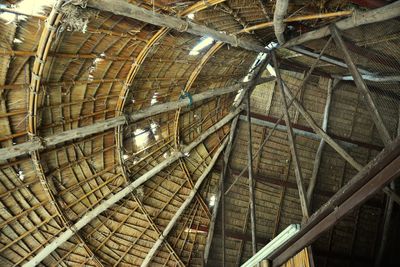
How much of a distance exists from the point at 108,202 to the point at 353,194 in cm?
535

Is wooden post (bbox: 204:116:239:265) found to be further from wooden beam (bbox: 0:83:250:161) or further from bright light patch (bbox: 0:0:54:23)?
bright light patch (bbox: 0:0:54:23)

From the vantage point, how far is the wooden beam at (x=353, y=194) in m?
4.03

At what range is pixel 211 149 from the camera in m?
9.55

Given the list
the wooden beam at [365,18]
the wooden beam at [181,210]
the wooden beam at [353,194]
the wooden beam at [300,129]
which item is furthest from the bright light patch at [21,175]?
the wooden beam at [365,18]

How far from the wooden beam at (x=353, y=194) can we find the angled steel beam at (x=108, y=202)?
3.65 meters

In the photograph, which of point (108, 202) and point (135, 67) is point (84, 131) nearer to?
point (135, 67)

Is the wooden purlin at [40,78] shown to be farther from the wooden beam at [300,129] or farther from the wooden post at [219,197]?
the wooden beam at [300,129]

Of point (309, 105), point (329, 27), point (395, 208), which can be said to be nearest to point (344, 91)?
point (309, 105)

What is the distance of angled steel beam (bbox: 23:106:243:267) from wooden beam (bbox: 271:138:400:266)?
365 cm

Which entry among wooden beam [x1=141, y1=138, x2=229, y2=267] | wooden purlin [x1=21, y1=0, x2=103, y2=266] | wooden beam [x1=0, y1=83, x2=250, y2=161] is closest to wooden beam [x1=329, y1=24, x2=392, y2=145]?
wooden beam [x1=0, y1=83, x2=250, y2=161]

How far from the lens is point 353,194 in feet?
15.0

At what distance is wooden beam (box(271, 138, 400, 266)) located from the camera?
4027 millimetres

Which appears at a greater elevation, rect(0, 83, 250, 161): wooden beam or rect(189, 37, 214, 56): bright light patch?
rect(189, 37, 214, 56): bright light patch

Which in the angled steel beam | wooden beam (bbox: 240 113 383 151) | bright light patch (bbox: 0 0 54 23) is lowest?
the angled steel beam
